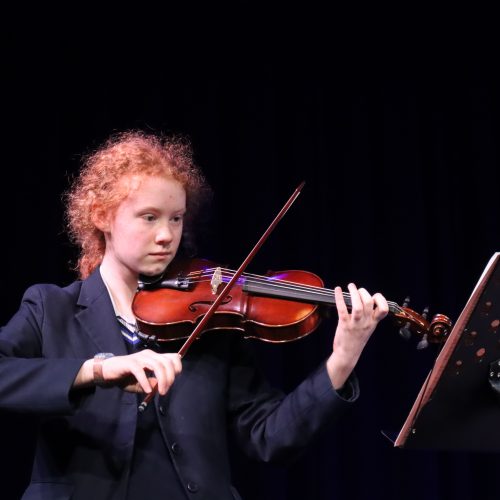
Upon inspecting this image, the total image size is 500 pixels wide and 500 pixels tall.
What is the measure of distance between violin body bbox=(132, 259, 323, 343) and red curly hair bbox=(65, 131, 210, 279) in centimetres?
24

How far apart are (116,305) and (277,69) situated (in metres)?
1.23

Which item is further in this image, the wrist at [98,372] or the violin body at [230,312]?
the violin body at [230,312]

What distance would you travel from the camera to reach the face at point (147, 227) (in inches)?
63.6

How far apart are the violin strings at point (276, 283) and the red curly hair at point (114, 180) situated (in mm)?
225

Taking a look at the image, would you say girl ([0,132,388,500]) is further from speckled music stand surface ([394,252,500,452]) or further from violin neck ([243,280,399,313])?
speckled music stand surface ([394,252,500,452])

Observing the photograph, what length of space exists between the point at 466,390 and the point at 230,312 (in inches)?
18.9

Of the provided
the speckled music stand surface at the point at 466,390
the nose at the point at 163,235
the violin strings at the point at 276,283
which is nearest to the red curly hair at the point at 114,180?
the nose at the point at 163,235

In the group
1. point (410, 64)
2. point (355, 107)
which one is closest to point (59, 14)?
point (355, 107)

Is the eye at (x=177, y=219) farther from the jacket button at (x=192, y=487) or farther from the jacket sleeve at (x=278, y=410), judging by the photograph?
the jacket button at (x=192, y=487)

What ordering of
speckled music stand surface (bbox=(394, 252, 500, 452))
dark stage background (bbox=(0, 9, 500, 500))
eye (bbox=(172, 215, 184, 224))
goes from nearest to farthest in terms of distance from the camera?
speckled music stand surface (bbox=(394, 252, 500, 452))
eye (bbox=(172, 215, 184, 224))
dark stage background (bbox=(0, 9, 500, 500))

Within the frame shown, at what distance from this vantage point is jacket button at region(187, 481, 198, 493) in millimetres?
1460

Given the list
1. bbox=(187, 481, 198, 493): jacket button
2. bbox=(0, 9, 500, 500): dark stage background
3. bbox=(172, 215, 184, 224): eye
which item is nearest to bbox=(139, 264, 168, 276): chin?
bbox=(172, 215, 184, 224): eye

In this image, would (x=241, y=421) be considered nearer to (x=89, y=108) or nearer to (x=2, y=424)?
(x=2, y=424)

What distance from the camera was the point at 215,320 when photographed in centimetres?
154
